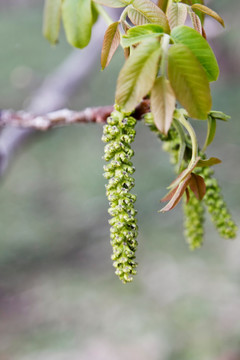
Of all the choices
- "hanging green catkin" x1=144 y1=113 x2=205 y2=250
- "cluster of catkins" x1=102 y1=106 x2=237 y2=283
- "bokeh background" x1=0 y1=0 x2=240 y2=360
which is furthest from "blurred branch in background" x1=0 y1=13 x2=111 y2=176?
"cluster of catkins" x1=102 y1=106 x2=237 y2=283

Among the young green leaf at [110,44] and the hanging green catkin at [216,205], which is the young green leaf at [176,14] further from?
the hanging green catkin at [216,205]

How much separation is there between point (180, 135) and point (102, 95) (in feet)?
19.5

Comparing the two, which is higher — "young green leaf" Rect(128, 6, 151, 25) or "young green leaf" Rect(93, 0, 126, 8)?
"young green leaf" Rect(93, 0, 126, 8)

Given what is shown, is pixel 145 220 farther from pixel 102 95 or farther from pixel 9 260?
pixel 102 95

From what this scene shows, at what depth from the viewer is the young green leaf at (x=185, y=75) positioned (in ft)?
2.41

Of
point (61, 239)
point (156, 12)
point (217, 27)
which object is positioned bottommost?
point (156, 12)

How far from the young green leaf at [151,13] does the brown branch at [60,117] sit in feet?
0.69

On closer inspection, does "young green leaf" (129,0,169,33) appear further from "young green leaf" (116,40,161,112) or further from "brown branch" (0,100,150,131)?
"brown branch" (0,100,150,131)

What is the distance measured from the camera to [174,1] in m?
0.92

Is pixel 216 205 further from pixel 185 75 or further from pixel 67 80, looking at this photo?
pixel 67 80

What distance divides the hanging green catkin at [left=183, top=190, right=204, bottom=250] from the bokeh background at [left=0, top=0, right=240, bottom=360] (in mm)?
1215

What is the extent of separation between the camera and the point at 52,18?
130 centimetres

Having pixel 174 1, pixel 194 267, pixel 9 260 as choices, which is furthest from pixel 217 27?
pixel 9 260

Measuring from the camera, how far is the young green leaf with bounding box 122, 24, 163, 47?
0.79 meters
